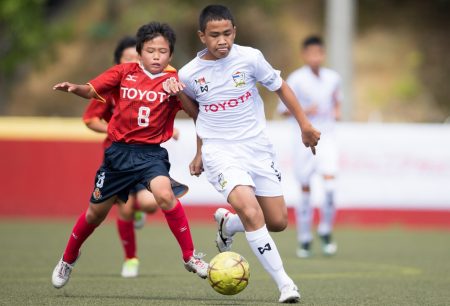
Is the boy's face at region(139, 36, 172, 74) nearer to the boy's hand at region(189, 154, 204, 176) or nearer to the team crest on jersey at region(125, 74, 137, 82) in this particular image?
the team crest on jersey at region(125, 74, 137, 82)

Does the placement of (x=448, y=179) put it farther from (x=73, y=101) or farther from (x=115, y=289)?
(x=73, y=101)

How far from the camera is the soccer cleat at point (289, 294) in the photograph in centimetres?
718


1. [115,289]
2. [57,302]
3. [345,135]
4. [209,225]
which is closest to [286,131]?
[345,135]

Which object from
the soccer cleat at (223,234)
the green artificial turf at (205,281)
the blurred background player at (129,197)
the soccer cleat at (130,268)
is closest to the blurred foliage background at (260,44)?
the green artificial turf at (205,281)

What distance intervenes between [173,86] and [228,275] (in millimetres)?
1453

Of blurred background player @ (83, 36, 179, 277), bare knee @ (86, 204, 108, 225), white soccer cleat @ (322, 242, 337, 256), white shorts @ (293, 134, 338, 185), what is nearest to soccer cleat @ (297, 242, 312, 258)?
white soccer cleat @ (322, 242, 337, 256)

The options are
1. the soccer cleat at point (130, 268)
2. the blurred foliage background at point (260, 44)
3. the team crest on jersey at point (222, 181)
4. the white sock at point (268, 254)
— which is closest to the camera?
the white sock at point (268, 254)

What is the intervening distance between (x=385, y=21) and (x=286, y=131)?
12.1 m

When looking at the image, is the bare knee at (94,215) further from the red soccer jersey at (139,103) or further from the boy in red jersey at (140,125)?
the red soccer jersey at (139,103)

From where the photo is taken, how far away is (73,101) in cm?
2817

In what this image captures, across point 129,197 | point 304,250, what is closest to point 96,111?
point 129,197

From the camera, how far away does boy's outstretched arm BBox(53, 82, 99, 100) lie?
7458 millimetres

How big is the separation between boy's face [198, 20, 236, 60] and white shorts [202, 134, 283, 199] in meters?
0.67

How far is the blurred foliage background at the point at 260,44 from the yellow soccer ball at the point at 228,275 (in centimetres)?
1882
